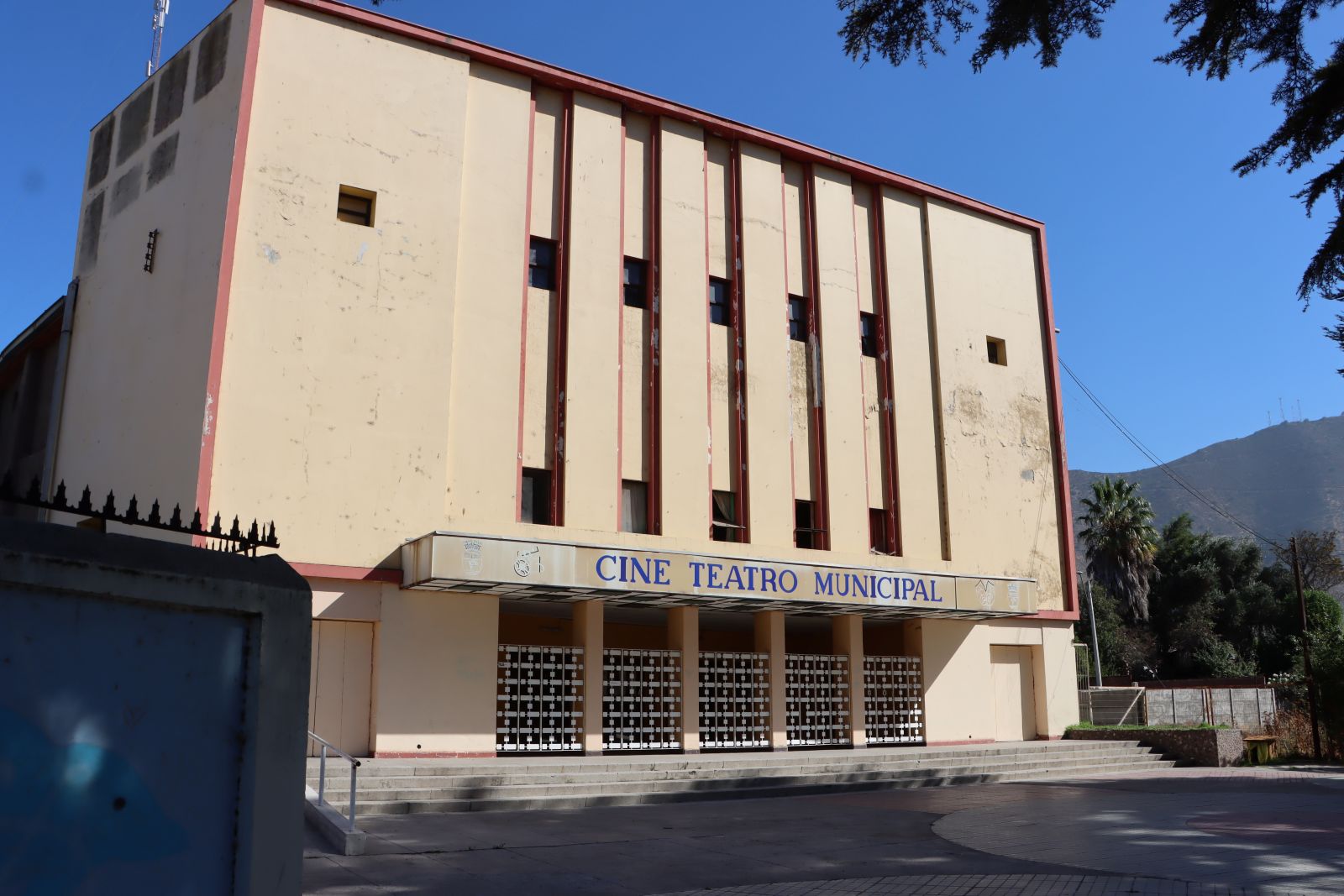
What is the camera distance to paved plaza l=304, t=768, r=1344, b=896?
8.10m

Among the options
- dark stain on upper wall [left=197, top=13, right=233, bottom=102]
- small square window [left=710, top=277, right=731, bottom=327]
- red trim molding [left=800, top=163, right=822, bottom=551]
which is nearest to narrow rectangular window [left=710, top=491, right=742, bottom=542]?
red trim molding [left=800, top=163, right=822, bottom=551]

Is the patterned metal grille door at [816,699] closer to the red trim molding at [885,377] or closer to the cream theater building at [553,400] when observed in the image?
the cream theater building at [553,400]

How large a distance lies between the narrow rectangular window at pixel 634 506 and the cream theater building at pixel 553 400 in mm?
65

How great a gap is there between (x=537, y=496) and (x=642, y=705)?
408 cm

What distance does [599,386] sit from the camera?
727 inches

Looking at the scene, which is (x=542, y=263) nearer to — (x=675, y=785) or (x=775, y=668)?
(x=775, y=668)

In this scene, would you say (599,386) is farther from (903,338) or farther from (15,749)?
(15,749)

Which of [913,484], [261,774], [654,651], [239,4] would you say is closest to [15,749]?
[261,774]

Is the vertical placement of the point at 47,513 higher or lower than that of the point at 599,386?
lower

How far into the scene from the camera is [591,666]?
56.8 feet

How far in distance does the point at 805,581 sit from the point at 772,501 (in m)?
2.40

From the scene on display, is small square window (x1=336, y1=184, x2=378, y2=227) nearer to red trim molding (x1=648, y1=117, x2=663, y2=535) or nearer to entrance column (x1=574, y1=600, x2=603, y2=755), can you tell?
red trim molding (x1=648, y1=117, x2=663, y2=535)

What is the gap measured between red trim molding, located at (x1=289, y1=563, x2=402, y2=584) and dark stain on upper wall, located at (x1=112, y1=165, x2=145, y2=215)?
8.64 metres

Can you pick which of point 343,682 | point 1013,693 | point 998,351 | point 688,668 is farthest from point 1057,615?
point 343,682
